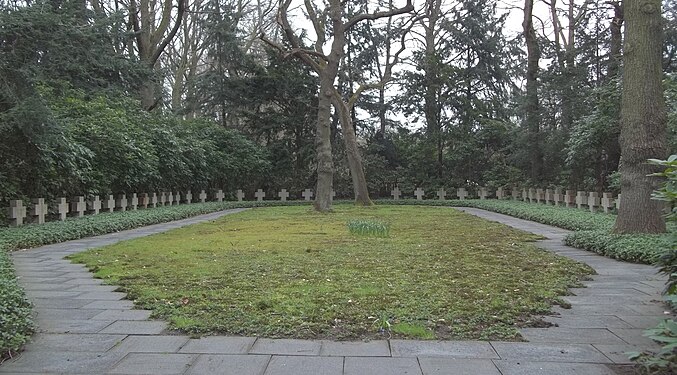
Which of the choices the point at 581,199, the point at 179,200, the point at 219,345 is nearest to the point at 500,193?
the point at 581,199

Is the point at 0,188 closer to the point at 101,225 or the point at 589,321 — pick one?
the point at 101,225

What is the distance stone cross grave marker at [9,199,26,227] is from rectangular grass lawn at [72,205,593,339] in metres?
2.41

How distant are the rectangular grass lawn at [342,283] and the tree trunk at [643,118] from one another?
1.57 meters

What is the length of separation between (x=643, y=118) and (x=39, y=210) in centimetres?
1055

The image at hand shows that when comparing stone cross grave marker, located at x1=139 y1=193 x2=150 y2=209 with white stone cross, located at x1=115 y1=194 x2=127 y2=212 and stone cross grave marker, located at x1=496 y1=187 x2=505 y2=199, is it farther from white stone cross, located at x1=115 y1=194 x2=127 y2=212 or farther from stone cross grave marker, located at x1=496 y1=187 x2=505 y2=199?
stone cross grave marker, located at x1=496 y1=187 x2=505 y2=199

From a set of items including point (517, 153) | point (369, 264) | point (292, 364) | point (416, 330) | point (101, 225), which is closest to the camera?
point (292, 364)

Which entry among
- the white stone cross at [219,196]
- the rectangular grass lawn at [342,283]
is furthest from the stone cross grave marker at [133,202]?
the white stone cross at [219,196]

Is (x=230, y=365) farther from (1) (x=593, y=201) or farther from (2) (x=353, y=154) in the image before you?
(2) (x=353, y=154)

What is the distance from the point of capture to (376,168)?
26266mm

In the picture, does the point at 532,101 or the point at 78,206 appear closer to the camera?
the point at 78,206

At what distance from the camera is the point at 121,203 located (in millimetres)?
14469

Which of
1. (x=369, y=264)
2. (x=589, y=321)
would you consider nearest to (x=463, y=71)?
(x=369, y=264)

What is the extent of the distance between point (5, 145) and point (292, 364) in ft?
28.6

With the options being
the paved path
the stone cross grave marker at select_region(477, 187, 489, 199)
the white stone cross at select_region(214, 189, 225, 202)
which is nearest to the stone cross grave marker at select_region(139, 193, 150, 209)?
the white stone cross at select_region(214, 189, 225, 202)
